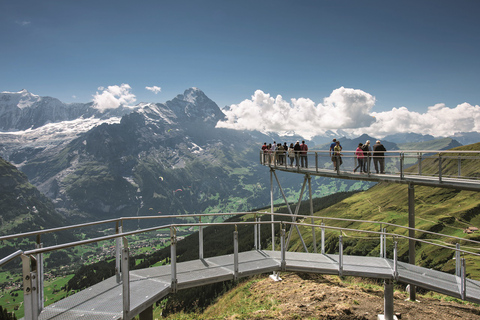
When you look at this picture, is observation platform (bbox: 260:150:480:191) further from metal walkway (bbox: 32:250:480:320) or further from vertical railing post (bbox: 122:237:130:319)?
vertical railing post (bbox: 122:237:130:319)

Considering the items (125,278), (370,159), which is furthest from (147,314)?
(370,159)

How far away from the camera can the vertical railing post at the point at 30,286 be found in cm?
518

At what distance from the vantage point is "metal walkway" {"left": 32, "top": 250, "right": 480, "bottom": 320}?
737cm

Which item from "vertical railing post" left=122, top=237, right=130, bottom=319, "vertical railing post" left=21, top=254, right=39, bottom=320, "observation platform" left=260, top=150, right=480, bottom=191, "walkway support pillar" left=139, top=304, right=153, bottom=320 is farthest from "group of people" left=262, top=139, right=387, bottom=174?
"vertical railing post" left=21, top=254, right=39, bottom=320

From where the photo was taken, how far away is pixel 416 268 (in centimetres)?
1337

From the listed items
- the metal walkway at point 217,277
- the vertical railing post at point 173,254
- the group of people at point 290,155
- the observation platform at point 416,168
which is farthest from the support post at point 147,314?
the group of people at point 290,155

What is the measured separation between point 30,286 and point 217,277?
602 cm

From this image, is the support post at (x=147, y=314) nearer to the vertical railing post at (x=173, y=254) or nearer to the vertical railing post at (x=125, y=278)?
the vertical railing post at (x=173, y=254)

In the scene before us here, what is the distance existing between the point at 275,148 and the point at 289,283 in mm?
16663

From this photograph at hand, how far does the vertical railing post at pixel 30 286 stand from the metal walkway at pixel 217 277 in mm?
1765

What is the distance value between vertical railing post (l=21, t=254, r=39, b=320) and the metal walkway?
176 centimetres

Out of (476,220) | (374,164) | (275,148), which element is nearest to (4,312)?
(374,164)

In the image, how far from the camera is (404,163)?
1955 centimetres

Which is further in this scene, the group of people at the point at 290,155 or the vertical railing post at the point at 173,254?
the group of people at the point at 290,155
